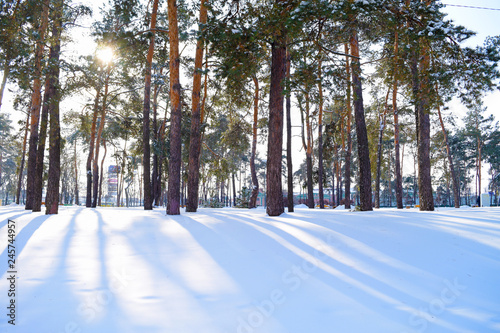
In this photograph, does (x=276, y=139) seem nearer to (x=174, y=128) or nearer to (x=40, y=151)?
(x=174, y=128)

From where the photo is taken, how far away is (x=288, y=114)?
12.5m

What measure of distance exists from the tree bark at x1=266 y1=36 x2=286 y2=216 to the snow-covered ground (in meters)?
2.73

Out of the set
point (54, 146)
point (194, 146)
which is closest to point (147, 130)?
point (194, 146)

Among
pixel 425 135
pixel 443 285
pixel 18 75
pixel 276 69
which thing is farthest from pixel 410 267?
pixel 18 75

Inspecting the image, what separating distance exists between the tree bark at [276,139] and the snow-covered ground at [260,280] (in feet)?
8.96

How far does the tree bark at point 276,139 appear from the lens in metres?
8.40

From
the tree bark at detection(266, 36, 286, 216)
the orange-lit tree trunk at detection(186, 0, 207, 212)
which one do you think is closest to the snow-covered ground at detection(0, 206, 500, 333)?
the tree bark at detection(266, 36, 286, 216)

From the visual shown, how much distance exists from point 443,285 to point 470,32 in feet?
19.0

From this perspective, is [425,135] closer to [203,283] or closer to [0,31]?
[203,283]

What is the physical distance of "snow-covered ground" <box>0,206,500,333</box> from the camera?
273cm

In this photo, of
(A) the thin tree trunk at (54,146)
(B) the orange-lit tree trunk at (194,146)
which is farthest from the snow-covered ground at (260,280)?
(B) the orange-lit tree trunk at (194,146)

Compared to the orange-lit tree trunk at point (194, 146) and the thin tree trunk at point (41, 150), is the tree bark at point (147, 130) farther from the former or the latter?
the thin tree trunk at point (41, 150)

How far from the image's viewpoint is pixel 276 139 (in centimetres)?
852

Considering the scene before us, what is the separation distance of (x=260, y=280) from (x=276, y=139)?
5.44 m
